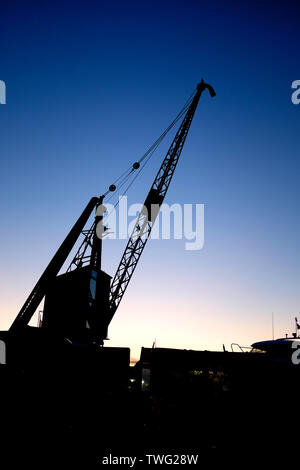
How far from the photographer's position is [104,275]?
26156 mm

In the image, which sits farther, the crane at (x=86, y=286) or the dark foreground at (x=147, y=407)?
the crane at (x=86, y=286)

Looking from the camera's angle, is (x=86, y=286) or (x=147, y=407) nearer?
(x=147, y=407)

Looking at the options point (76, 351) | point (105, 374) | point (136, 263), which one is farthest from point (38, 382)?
point (136, 263)

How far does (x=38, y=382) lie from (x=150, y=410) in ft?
19.5

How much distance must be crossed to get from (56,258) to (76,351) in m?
11.0

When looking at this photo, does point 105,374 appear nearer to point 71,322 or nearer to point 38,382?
point 38,382

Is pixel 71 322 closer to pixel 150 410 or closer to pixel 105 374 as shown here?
→ pixel 105 374

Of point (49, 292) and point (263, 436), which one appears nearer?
point (263, 436)

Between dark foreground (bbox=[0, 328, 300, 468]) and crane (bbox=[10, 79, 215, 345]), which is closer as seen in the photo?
dark foreground (bbox=[0, 328, 300, 468])
